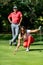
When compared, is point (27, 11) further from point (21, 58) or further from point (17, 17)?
point (21, 58)

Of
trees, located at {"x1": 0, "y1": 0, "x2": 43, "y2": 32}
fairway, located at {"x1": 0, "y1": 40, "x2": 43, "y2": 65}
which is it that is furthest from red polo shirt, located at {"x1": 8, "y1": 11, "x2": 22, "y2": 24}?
trees, located at {"x1": 0, "y1": 0, "x2": 43, "y2": 32}

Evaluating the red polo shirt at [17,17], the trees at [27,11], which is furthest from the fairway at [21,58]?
the trees at [27,11]

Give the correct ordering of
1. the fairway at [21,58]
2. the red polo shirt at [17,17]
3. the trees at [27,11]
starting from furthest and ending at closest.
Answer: the trees at [27,11]
the red polo shirt at [17,17]
the fairway at [21,58]

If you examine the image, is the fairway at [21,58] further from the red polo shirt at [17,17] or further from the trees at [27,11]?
the trees at [27,11]

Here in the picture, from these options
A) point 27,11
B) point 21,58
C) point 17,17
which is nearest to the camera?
point 21,58

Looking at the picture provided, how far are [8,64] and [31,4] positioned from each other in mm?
18093

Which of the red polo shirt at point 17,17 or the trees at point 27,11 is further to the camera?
the trees at point 27,11

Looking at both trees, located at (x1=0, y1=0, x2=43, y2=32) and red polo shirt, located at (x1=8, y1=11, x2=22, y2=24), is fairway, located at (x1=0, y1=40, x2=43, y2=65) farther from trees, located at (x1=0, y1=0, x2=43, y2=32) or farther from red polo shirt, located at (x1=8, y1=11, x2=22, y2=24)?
trees, located at (x1=0, y1=0, x2=43, y2=32)

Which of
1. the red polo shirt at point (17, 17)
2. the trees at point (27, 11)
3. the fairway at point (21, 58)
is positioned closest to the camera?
the fairway at point (21, 58)

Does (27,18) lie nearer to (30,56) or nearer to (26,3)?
(26,3)

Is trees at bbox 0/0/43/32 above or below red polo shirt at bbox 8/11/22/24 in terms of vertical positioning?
below

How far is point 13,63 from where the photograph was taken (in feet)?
33.3

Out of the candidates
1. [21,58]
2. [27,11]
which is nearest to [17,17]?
[21,58]

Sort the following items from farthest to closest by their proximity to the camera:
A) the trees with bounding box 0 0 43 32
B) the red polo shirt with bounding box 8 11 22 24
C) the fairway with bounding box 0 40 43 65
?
the trees with bounding box 0 0 43 32 → the red polo shirt with bounding box 8 11 22 24 → the fairway with bounding box 0 40 43 65
